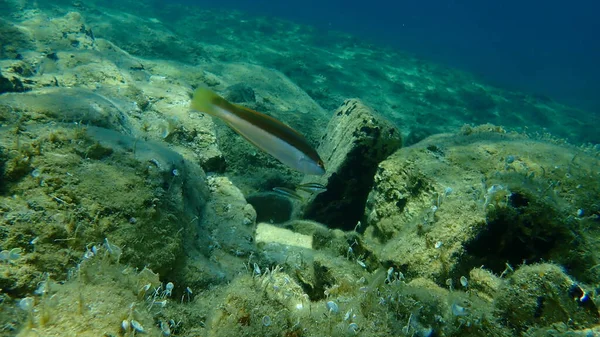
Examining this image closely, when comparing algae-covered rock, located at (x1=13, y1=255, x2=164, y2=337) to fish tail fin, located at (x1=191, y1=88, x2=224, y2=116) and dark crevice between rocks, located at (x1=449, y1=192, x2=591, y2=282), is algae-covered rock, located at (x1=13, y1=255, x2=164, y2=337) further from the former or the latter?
dark crevice between rocks, located at (x1=449, y1=192, x2=591, y2=282)

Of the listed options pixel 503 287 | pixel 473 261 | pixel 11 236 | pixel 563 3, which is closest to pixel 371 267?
pixel 473 261

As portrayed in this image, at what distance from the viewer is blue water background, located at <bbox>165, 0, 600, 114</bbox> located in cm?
6675

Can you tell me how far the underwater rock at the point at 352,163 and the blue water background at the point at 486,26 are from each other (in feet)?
203

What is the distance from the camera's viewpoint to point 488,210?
248 cm

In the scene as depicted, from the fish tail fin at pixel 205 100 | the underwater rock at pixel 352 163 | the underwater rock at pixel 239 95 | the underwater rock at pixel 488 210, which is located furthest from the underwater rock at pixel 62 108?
the underwater rock at pixel 239 95

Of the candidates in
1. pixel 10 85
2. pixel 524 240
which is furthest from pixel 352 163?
pixel 10 85

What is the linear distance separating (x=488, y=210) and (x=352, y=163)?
218cm

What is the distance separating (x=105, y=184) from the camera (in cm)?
233

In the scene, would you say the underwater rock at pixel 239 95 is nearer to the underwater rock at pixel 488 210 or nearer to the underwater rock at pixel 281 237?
the underwater rock at pixel 281 237

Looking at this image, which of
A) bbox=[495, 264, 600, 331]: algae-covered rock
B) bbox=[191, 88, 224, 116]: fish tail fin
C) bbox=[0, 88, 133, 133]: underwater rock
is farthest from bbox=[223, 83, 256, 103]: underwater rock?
bbox=[495, 264, 600, 331]: algae-covered rock

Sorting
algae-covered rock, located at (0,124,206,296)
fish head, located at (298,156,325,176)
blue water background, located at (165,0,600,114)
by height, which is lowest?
algae-covered rock, located at (0,124,206,296)

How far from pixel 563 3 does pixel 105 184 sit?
21146 centimetres

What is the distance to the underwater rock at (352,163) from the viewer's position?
14.4 feet

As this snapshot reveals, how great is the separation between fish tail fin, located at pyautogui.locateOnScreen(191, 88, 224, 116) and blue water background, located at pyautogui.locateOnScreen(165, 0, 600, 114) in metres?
64.7
